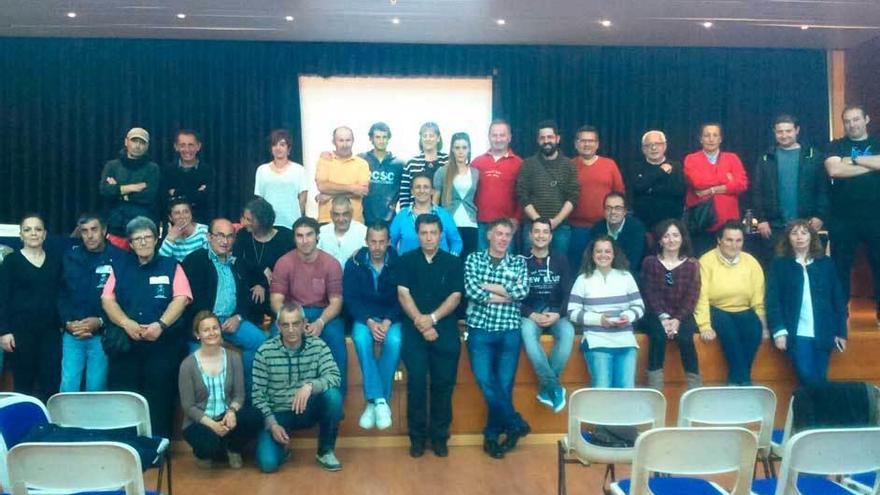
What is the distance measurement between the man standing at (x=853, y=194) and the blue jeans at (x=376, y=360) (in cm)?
319

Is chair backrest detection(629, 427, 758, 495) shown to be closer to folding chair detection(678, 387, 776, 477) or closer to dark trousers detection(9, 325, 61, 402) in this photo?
folding chair detection(678, 387, 776, 477)

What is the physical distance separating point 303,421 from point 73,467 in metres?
1.94

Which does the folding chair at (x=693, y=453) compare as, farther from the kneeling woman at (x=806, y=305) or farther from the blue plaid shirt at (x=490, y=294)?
the kneeling woman at (x=806, y=305)

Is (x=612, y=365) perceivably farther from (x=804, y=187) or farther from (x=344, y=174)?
(x=344, y=174)

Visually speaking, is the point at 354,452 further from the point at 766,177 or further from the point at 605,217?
the point at 766,177

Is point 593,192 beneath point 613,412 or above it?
above

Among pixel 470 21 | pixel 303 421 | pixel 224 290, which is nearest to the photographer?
pixel 303 421

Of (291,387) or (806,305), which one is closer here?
(291,387)

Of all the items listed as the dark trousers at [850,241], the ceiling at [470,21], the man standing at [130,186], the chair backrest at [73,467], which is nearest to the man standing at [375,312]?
the man standing at [130,186]

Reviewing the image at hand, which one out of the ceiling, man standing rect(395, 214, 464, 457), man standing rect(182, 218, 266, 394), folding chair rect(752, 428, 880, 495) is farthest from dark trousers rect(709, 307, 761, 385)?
the ceiling

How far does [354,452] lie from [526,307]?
1.42 m

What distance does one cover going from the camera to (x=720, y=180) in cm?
584

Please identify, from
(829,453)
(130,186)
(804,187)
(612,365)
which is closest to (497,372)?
(612,365)

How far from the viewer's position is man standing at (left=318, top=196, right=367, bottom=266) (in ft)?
17.5
